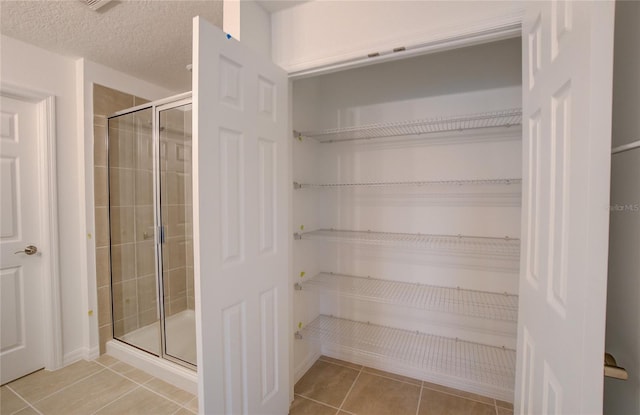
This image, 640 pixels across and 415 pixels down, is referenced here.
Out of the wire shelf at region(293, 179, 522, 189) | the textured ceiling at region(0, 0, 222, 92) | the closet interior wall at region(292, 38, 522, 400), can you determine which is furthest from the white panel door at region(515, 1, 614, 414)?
the textured ceiling at region(0, 0, 222, 92)

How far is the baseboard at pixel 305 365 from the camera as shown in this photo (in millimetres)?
2002

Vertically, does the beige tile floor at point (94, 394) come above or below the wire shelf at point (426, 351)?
below

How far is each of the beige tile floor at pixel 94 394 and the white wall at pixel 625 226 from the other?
2.05 m

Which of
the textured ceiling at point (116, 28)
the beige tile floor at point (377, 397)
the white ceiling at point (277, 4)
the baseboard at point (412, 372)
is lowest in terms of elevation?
the beige tile floor at point (377, 397)

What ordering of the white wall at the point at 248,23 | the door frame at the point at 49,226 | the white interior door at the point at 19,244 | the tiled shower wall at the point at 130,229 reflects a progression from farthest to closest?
the tiled shower wall at the point at 130,229 < the door frame at the point at 49,226 < the white interior door at the point at 19,244 < the white wall at the point at 248,23

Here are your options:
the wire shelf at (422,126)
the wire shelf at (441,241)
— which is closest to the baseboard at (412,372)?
the wire shelf at (441,241)

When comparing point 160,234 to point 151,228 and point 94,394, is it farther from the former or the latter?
point 94,394

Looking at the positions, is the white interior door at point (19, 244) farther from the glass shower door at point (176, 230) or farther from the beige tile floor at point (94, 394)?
the glass shower door at point (176, 230)

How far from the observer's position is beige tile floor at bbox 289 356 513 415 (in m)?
1.74

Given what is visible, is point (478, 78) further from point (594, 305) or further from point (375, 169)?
point (594, 305)

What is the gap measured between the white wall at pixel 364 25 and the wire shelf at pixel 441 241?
112 cm

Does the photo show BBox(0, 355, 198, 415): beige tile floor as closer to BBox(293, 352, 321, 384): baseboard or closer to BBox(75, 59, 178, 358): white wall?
BBox(75, 59, 178, 358): white wall

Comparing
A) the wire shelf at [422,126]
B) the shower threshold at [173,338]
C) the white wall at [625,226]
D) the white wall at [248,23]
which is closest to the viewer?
the white wall at [625,226]

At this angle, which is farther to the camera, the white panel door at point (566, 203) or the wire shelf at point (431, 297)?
the wire shelf at point (431, 297)
